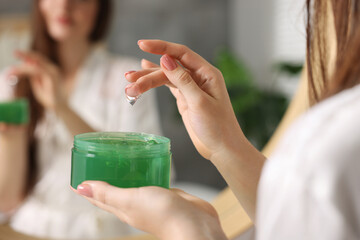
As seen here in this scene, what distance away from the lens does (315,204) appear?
7.0 inches

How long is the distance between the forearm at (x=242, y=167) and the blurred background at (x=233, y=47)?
0.72 m

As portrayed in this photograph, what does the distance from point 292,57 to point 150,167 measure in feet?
3.18

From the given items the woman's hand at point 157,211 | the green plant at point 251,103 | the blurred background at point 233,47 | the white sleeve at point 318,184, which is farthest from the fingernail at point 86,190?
the green plant at point 251,103

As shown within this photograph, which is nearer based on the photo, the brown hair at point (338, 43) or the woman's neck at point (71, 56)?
the brown hair at point (338, 43)

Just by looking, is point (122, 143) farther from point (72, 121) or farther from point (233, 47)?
point (233, 47)

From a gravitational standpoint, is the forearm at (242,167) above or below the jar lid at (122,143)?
below

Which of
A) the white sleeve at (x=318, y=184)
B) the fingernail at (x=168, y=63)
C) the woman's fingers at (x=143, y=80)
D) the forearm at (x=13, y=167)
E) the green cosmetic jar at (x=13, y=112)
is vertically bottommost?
the forearm at (x=13, y=167)

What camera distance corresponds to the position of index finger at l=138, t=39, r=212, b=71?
0.28 m

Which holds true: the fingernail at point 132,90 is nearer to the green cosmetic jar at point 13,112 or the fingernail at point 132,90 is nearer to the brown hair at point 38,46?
the green cosmetic jar at point 13,112

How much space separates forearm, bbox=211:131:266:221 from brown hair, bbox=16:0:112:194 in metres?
0.48

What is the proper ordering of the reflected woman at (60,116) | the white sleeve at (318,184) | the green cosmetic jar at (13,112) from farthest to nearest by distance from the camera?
1. the reflected woman at (60,116)
2. the green cosmetic jar at (13,112)
3. the white sleeve at (318,184)

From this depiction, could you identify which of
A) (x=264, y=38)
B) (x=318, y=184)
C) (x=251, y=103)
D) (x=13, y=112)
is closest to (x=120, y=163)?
(x=318, y=184)

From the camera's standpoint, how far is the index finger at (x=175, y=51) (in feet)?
0.93

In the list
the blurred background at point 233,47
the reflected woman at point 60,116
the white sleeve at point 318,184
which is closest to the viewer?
the white sleeve at point 318,184
